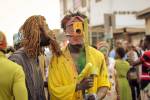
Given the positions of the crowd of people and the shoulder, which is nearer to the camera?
the shoulder

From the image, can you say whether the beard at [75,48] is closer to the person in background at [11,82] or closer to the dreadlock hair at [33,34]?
the dreadlock hair at [33,34]

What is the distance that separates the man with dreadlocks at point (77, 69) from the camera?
6.29 m

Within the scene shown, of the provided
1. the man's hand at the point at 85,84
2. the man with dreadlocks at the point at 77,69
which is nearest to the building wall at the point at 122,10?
the man with dreadlocks at the point at 77,69

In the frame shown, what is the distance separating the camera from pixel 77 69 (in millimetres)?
6559

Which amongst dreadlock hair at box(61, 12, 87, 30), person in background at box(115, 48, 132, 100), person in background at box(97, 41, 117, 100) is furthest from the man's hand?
person in background at box(115, 48, 132, 100)

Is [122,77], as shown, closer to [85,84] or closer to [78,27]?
[78,27]

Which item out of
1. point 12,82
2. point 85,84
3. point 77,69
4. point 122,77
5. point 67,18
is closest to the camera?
point 12,82

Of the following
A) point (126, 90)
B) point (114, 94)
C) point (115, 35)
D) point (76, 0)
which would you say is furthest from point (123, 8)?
point (114, 94)

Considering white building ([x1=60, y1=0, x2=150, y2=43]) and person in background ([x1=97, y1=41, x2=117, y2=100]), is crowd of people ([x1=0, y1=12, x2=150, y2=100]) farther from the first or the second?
white building ([x1=60, y1=0, x2=150, y2=43])

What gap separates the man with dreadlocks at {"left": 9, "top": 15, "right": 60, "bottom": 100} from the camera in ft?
20.4

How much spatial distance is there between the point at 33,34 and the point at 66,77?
63 centimetres

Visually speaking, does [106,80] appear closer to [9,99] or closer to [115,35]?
[9,99]

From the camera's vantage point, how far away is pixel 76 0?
152 feet

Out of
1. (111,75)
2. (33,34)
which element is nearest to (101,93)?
(33,34)
